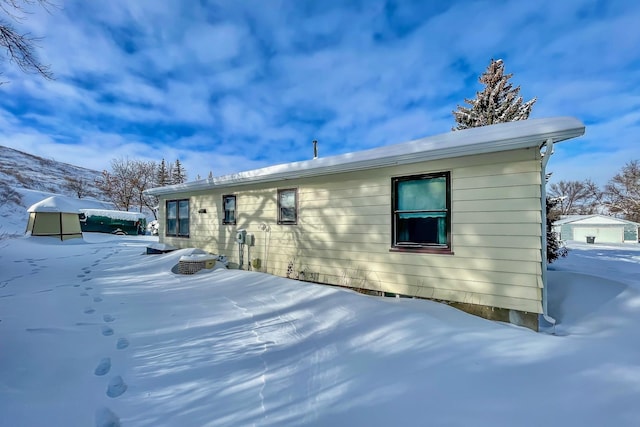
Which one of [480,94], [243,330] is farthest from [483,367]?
[480,94]

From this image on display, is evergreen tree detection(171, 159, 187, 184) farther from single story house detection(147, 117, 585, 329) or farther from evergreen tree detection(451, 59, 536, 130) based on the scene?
evergreen tree detection(451, 59, 536, 130)

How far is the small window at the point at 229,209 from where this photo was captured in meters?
8.06

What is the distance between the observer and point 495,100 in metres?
13.9

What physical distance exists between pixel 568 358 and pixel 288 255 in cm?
520

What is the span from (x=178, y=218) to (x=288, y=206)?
209 inches

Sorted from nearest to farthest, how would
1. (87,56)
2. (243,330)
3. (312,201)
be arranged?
1. (243,330)
2. (312,201)
3. (87,56)

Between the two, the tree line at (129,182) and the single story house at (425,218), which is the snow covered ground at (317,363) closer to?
the single story house at (425,218)

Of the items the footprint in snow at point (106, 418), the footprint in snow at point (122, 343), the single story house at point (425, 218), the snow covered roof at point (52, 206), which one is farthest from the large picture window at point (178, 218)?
the snow covered roof at point (52, 206)

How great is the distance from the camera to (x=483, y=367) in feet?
8.10

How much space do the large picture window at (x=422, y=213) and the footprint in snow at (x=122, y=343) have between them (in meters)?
4.20

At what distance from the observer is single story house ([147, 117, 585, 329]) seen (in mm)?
3918

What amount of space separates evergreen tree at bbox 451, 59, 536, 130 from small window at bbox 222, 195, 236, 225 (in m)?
12.5

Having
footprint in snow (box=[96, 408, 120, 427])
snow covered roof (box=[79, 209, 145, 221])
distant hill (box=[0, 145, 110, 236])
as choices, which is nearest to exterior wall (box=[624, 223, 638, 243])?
footprint in snow (box=[96, 408, 120, 427])

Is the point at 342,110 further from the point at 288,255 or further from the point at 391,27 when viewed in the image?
the point at 288,255
